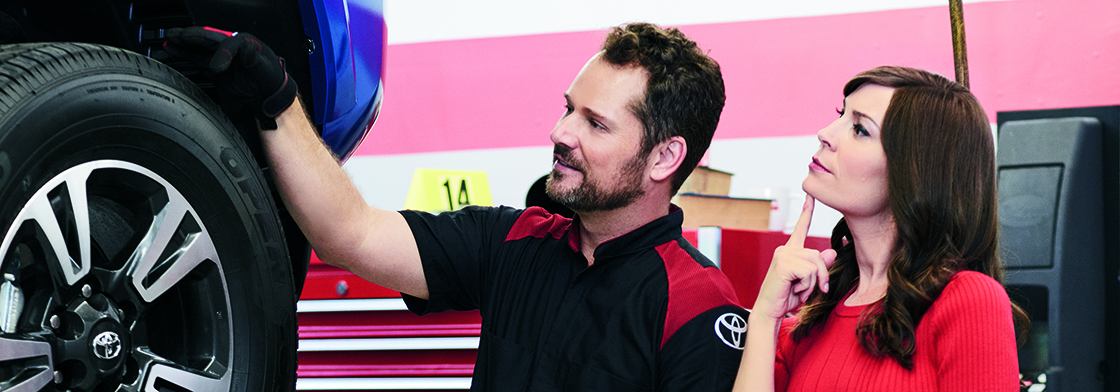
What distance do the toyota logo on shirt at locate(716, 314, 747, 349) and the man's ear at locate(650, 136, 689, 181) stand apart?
25 cm

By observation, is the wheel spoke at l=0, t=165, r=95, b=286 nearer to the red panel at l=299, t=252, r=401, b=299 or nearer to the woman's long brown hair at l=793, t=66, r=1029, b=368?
the woman's long brown hair at l=793, t=66, r=1029, b=368

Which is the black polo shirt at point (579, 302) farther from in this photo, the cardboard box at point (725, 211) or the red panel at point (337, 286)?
the cardboard box at point (725, 211)

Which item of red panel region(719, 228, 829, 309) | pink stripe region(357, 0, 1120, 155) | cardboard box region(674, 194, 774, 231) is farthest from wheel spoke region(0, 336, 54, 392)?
pink stripe region(357, 0, 1120, 155)

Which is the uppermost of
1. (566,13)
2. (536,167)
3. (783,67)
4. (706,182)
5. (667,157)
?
(566,13)

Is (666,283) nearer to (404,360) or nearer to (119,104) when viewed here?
(119,104)

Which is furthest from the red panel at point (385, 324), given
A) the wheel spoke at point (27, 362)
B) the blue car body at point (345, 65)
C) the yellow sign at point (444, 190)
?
the wheel spoke at point (27, 362)

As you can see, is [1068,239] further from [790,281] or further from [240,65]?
[240,65]

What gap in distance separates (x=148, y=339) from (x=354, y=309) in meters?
Result: 1.52

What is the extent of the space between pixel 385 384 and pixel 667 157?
135 centimetres

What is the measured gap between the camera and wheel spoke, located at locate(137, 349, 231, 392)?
0.83 m

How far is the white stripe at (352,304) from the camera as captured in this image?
7.76 ft

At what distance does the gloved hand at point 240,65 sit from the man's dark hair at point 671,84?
1.83 feet

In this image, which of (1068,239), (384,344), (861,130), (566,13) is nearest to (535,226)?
(861,130)

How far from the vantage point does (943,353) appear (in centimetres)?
101
